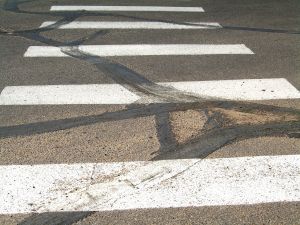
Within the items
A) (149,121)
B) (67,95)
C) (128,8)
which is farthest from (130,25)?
(149,121)

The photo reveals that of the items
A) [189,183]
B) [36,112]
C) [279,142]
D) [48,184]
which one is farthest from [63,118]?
[279,142]

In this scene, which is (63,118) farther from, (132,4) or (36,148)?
(132,4)

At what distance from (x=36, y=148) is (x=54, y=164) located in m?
0.39

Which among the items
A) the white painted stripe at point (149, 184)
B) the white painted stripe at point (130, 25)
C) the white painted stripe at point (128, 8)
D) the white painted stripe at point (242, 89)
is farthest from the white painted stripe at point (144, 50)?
the white painted stripe at point (149, 184)

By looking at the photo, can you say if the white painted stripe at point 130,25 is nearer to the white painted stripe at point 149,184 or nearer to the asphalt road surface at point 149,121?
the asphalt road surface at point 149,121

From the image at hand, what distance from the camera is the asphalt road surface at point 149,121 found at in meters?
4.44

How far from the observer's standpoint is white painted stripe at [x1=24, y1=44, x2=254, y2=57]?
827cm

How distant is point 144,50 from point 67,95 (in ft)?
7.20

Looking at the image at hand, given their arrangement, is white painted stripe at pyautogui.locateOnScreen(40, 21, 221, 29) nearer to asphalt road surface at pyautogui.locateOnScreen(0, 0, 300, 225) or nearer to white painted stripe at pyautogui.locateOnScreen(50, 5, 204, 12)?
asphalt road surface at pyautogui.locateOnScreen(0, 0, 300, 225)

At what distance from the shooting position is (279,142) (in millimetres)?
5535

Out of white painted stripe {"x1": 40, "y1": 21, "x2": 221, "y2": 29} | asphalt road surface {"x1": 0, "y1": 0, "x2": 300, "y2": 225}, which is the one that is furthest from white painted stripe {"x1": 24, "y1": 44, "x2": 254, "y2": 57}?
white painted stripe {"x1": 40, "y1": 21, "x2": 221, "y2": 29}

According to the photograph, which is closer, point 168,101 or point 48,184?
point 48,184

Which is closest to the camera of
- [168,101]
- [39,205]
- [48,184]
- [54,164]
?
[39,205]

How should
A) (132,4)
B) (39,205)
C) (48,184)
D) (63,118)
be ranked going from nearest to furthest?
(39,205) → (48,184) → (63,118) → (132,4)
